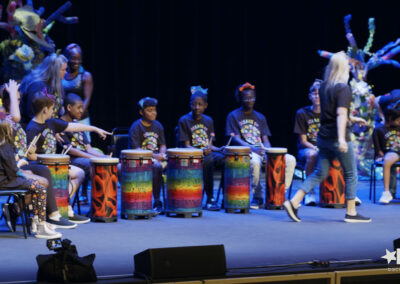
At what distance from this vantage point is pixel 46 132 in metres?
6.43

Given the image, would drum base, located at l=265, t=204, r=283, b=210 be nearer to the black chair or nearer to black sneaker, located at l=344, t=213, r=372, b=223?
black sneaker, located at l=344, t=213, r=372, b=223

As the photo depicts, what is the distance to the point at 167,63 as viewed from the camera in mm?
9648

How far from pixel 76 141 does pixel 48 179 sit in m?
1.17

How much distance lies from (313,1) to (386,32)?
1.34 metres

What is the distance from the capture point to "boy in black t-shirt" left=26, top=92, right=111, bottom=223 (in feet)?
20.8

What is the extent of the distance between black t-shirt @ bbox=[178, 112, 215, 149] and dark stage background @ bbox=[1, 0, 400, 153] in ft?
6.38

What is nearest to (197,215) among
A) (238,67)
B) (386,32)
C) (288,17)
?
(238,67)

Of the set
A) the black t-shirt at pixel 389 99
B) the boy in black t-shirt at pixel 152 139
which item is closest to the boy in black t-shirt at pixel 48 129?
the boy in black t-shirt at pixel 152 139

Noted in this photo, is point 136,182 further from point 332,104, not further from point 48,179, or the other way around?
point 332,104

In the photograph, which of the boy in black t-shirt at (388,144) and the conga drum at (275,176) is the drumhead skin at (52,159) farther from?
the boy in black t-shirt at (388,144)

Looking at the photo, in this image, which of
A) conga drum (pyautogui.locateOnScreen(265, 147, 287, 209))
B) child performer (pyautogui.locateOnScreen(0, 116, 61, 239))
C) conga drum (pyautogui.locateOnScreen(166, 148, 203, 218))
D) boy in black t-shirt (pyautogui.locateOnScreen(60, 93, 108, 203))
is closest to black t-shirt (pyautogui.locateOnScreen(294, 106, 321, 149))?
conga drum (pyautogui.locateOnScreen(265, 147, 287, 209))

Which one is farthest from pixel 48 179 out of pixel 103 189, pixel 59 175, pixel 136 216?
pixel 136 216

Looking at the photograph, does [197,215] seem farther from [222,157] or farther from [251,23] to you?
[251,23]

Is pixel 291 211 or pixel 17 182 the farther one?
pixel 291 211
